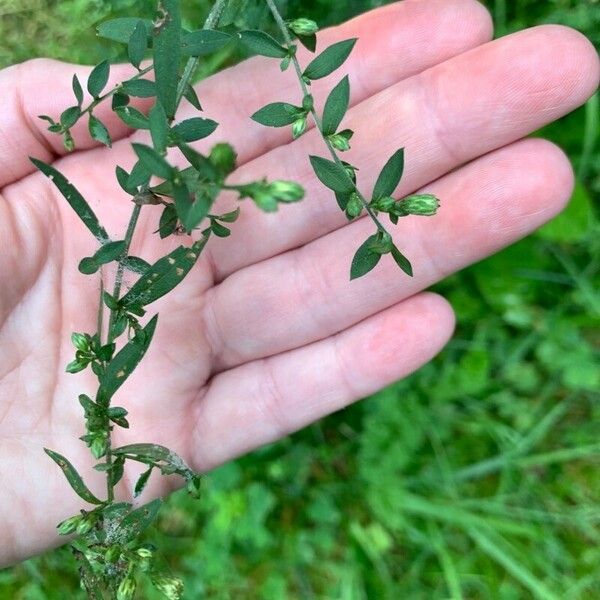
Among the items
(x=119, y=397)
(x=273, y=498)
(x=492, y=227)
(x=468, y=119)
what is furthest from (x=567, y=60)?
(x=273, y=498)

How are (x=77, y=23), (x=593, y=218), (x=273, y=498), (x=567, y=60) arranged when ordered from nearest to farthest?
(x=567, y=60) < (x=77, y=23) < (x=593, y=218) < (x=273, y=498)

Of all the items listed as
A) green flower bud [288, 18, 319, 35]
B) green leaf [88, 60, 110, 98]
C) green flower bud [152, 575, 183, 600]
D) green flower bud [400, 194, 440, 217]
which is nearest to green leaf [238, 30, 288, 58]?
green flower bud [288, 18, 319, 35]

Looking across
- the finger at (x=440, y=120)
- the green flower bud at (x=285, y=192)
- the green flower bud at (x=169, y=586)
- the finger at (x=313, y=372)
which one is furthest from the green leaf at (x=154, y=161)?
the finger at (x=313, y=372)

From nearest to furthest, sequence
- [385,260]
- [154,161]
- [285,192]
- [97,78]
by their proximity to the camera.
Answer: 1. [285,192]
2. [154,161]
3. [97,78]
4. [385,260]

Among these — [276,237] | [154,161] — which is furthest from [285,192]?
[276,237]

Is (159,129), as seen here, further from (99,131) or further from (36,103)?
(36,103)

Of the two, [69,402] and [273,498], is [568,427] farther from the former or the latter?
[69,402]

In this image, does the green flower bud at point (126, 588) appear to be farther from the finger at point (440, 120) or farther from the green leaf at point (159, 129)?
the finger at point (440, 120)
